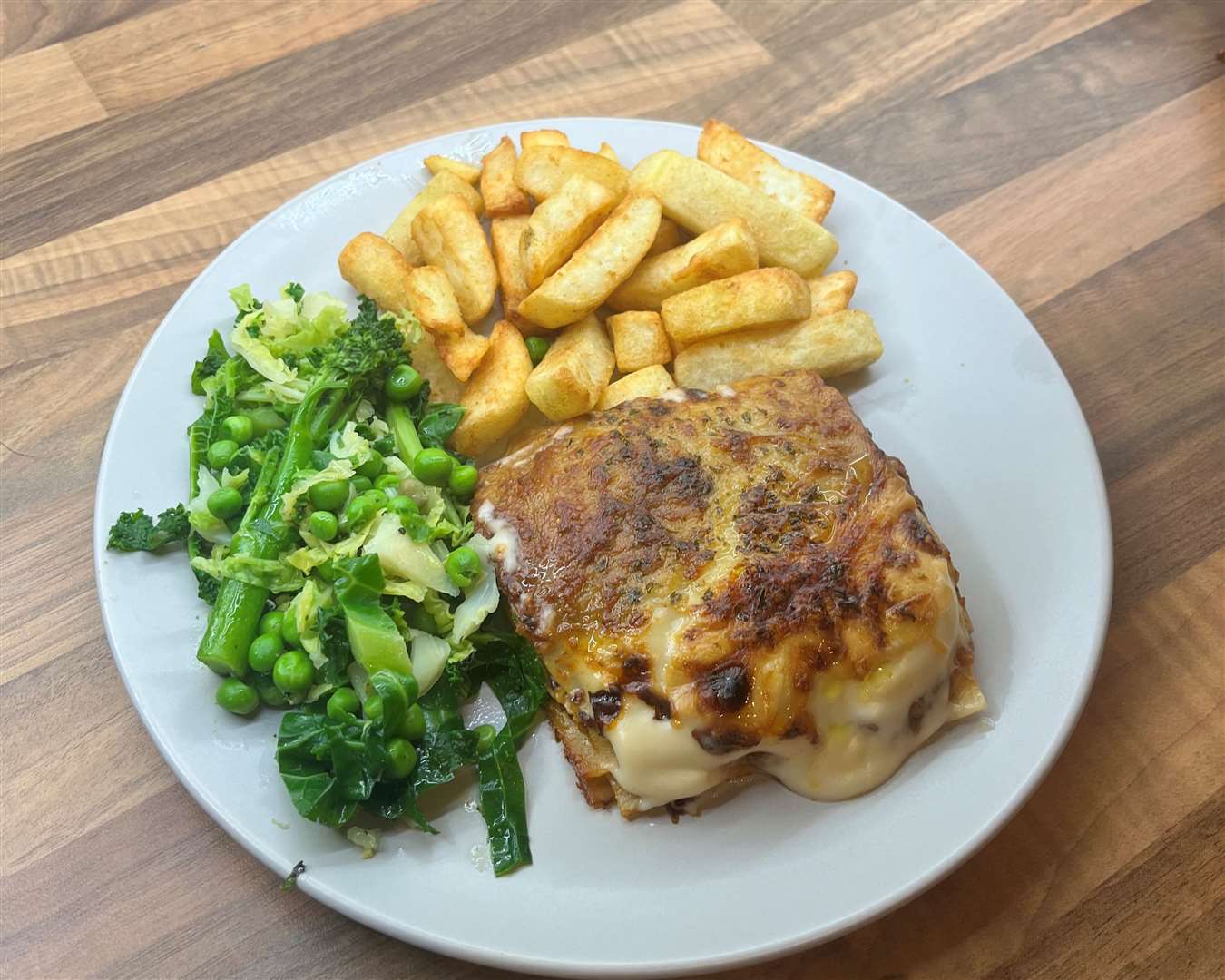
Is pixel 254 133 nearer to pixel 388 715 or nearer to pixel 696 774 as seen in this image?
pixel 388 715

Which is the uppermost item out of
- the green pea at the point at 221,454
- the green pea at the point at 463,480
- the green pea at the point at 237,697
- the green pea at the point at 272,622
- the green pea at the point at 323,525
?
the green pea at the point at 221,454

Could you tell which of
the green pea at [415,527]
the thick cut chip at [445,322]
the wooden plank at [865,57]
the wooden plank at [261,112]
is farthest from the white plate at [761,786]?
the wooden plank at [865,57]

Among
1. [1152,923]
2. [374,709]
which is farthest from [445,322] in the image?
[1152,923]

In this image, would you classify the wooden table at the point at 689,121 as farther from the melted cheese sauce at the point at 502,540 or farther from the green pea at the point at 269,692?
the melted cheese sauce at the point at 502,540

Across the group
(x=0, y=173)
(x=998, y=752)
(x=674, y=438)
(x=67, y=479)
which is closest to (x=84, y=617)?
(x=67, y=479)

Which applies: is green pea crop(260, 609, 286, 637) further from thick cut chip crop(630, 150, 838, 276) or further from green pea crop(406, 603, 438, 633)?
thick cut chip crop(630, 150, 838, 276)
